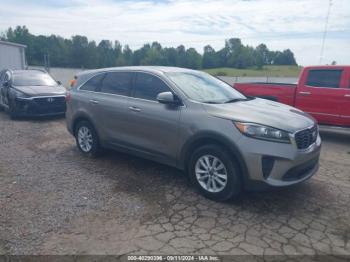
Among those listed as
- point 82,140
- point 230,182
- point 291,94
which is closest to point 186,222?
point 230,182

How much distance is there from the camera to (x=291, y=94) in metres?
8.47

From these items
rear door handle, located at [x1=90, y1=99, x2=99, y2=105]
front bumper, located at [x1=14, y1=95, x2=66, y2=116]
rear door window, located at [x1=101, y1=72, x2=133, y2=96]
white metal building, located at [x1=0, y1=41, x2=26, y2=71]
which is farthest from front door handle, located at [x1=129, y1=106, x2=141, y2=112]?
white metal building, located at [x1=0, y1=41, x2=26, y2=71]

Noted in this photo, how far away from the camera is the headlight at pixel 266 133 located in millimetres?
3906

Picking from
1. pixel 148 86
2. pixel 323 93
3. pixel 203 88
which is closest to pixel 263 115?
pixel 203 88

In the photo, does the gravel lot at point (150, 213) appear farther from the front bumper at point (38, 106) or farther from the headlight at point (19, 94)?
the headlight at point (19, 94)

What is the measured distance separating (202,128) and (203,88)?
99cm

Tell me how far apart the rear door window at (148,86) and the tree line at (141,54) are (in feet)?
80.4

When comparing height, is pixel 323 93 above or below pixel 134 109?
above

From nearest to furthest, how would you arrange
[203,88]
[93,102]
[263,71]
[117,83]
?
[203,88] < [117,83] < [93,102] < [263,71]

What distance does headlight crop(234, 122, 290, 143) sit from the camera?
12.8 ft

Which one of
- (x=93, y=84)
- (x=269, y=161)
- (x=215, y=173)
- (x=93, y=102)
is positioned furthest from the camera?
(x=93, y=84)

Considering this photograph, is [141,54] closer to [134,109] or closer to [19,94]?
[19,94]

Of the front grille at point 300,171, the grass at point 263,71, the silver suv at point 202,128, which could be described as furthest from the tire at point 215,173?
the grass at point 263,71

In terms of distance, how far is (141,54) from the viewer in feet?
144
